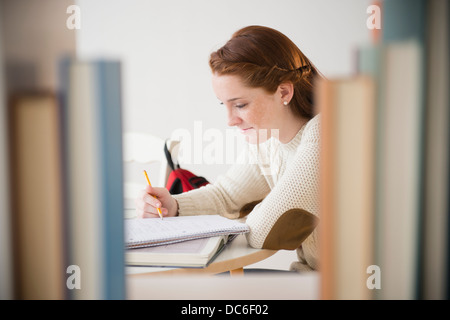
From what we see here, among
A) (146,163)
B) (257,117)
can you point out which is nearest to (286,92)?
(257,117)

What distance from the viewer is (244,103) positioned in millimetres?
854

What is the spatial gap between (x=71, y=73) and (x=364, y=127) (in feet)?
0.87

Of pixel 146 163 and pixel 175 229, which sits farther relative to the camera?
pixel 146 163

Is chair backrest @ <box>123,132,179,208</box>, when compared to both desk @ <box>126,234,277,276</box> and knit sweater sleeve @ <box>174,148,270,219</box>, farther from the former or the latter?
desk @ <box>126,234,277,276</box>

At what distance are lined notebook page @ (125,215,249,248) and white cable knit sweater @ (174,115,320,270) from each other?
0.04 meters

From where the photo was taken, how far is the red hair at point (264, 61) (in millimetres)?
785

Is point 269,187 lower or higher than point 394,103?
lower

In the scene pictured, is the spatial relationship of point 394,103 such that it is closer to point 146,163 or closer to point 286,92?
point 286,92

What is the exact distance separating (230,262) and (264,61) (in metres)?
0.45

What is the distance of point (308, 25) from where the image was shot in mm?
517

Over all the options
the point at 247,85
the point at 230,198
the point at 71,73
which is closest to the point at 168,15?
the point at 71,73

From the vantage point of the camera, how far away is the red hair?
0.78m

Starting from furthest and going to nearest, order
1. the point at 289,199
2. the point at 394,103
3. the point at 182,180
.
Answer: the point at 182,180, the point at 289,199, the point at 394,103
